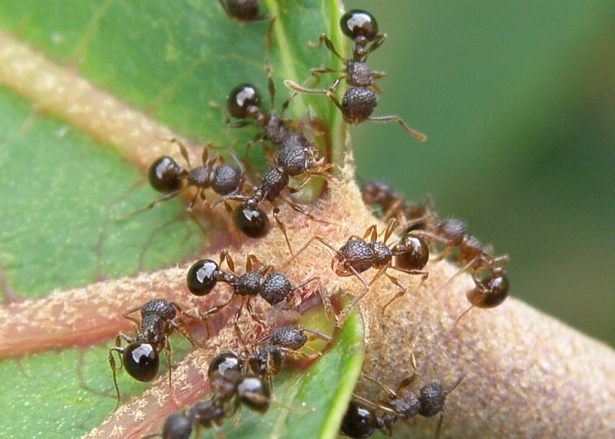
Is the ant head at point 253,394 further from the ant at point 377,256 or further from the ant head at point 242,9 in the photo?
Result: the ant head at point 242,9

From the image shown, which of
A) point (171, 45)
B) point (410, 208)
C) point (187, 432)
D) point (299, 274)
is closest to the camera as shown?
point (187, 432)

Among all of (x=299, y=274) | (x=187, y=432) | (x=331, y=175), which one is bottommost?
(x=187, y=432)

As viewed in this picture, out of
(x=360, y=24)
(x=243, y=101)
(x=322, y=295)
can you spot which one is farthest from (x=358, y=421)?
(x=360, y=24)

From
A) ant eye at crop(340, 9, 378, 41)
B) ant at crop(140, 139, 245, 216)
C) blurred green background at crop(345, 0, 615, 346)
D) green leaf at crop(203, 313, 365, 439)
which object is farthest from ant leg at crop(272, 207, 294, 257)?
blurred green background at crop(345, 0, 615, 346)

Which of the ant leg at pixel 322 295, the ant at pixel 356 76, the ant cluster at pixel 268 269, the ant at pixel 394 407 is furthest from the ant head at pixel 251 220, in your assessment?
the ant at pixel 394 407

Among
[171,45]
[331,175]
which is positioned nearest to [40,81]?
[171,45]

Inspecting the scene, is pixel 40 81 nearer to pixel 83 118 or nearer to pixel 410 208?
pixel 83 118

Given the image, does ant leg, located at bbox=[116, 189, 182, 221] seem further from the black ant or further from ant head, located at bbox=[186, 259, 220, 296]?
the black ant
